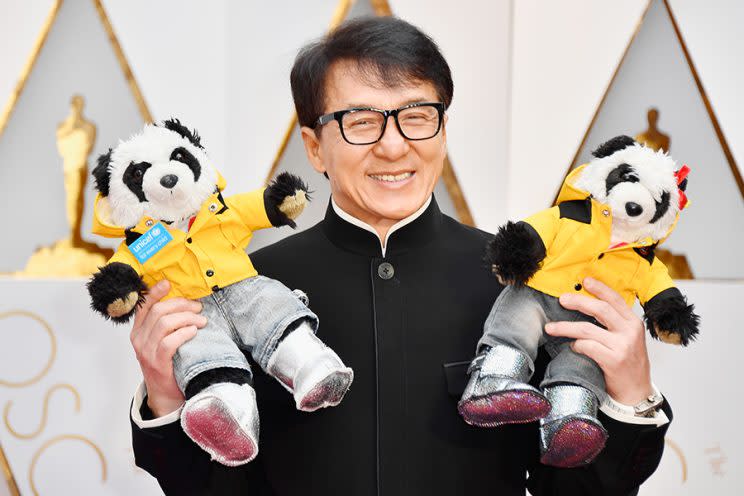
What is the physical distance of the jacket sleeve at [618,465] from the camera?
42.9 inches

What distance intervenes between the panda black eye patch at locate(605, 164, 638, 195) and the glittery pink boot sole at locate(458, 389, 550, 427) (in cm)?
35

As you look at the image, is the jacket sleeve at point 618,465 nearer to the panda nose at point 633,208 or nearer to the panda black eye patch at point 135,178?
the panda nose at point 633,208

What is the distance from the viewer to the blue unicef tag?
44.3 inches

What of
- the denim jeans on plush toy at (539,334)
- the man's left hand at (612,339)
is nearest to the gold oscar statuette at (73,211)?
the denim jeans on plush toy at (539,334)

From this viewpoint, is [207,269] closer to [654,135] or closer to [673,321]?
[673,321]

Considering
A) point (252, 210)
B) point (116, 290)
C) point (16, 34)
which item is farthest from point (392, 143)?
point (16, 34)

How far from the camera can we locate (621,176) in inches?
43.5

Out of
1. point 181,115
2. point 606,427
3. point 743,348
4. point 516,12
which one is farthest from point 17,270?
point 743,348

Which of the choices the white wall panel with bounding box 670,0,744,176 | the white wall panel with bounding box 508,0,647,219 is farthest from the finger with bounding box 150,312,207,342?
the white wall panel with bounding box 670,0,744,176

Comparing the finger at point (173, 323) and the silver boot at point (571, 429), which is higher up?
the finger at point (173, 323)

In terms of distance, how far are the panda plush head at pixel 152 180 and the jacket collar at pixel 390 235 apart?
Result: 258mm

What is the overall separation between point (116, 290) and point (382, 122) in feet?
1.62

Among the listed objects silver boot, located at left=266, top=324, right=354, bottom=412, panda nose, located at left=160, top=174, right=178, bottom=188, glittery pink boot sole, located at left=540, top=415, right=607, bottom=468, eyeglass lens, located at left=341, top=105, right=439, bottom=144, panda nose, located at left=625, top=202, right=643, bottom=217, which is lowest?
glittery pink boot sole, located at left=540, top=415, right=607, bottom=468

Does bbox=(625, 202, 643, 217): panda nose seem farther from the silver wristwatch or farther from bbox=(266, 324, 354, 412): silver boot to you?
bbox=(266, 324, 354, 412): silver boot
